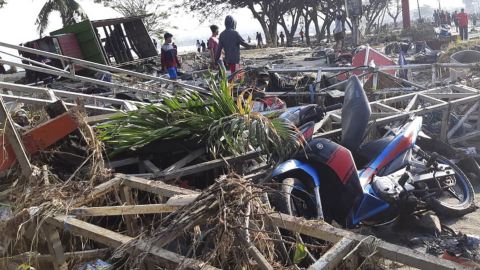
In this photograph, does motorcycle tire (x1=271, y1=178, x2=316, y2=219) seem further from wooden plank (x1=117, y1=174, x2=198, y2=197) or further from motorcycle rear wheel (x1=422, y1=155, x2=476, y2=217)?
motorcycle rear wheel (x1=422, y1=155, x2=476, y2=217)

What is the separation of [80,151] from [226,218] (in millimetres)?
2133

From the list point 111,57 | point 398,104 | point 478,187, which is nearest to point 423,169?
point 478,187

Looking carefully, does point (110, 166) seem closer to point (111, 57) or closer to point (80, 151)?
point (80, 151)

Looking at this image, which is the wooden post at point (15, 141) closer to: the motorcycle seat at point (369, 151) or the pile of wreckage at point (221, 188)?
the pile of wreckage at point (221, 188)

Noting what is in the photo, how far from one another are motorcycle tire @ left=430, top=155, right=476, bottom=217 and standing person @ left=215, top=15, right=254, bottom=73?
5.22 meters

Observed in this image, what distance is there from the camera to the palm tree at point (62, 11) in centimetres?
2188

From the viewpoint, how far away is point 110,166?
3.77 meters

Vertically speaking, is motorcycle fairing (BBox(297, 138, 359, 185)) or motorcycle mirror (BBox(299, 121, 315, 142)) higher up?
motorcycle mirror (BBox(299, 121, 315, 142))

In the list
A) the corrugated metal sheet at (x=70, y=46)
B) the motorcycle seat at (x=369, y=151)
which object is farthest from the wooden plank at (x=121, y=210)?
the corrugated metal sheet at (x=70, y=46)

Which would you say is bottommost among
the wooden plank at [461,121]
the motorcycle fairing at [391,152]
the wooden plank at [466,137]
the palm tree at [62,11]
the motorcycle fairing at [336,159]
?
the wooden plank at [466,137]

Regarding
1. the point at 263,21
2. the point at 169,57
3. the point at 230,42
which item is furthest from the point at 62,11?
the point at 263,21

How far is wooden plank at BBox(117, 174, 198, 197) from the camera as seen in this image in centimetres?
278

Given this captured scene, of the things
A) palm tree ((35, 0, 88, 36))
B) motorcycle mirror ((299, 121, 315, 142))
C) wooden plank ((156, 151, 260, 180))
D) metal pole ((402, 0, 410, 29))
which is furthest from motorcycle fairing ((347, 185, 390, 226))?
→ metal pole ((402, 0, 410, 29))

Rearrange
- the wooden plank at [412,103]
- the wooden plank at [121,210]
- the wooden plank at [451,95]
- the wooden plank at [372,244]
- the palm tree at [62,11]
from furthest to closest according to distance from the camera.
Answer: the palm tree at [62,11] → the wooden plank at [451,95] → the wooden plank at [412,103] → the wooden plank at [121,210] → the wooden plank at [372,244]
